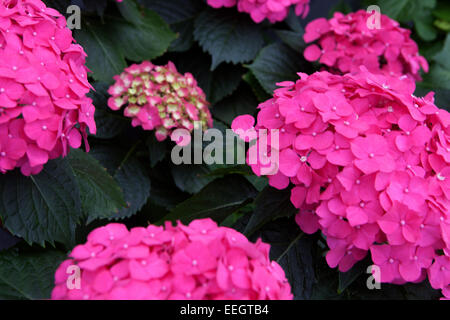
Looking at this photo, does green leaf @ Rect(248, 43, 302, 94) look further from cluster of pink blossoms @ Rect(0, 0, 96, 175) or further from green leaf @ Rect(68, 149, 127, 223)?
cluster of pink blossoms @ Rect(0, 0, 96, 175)

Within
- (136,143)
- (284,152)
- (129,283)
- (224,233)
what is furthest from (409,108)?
(136,143)

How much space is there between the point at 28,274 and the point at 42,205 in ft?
0.38

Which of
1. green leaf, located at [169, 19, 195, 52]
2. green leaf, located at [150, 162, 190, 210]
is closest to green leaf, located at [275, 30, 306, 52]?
green leaf, located at [169, 19, 195, 52]

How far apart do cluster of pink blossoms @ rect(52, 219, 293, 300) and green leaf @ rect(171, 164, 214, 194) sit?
66cm

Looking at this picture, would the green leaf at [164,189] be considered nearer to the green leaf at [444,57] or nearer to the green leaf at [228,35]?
the green leaf at [228,35]

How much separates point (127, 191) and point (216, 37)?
21.7 inches

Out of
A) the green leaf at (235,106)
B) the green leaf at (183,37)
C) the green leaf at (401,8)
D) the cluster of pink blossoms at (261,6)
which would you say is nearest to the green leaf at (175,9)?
the green leaf at (183,37)

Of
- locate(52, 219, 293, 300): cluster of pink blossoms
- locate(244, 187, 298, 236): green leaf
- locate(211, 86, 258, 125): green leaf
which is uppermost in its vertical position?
locate(52, 219, 293, 300): cluster of pink blossoms

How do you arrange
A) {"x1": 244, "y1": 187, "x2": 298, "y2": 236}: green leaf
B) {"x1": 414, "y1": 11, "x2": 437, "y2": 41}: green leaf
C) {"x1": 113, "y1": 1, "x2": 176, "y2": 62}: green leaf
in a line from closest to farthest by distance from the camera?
1. {"x1": 244, "y1": 187, "x2": 298, "y2": 236}: green leaf
2. {"x1": 113, "y1": 1, "x2": 176, "y2": 62}: green leaf
3. {"x1": 414, "y1": 11, "x2": 437, "y2": 41}: green leaf

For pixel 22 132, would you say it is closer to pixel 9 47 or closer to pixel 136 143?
pixel 9 47

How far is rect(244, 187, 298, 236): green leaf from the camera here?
2.72ft

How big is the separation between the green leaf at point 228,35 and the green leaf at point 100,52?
0.27m
